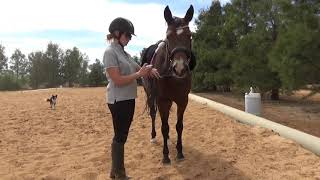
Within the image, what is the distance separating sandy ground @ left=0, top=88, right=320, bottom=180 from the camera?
5961 mm

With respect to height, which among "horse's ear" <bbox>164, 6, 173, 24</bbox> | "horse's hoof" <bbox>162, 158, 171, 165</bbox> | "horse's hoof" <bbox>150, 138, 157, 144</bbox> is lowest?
"horse's hoof" <bbox>162, 158, 171, 165</bbox>

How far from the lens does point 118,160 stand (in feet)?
17.9

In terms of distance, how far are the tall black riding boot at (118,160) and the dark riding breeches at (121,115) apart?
0.08 m

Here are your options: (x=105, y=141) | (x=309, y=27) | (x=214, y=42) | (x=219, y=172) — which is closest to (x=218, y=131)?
(x=105, y=141)

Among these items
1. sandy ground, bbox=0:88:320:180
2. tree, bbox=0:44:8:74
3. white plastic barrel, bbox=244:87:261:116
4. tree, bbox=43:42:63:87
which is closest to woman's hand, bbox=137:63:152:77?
sandy ground, bbox=0:88:320:180

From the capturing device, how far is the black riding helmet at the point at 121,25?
5.17 m

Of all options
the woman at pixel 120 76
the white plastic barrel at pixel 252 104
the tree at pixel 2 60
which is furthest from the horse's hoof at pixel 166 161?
the tree at pixel 2 60

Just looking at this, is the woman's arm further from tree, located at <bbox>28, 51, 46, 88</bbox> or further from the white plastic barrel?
tree, located at <bbox>28, 51, 46, 88</bbox>

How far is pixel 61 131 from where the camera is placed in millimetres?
10062

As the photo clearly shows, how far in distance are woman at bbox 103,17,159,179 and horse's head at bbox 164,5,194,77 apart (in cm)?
39

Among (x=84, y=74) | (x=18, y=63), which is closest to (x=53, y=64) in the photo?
(x=84, y=74)

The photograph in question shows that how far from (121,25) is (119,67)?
50cm

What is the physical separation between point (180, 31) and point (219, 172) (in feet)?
6.53

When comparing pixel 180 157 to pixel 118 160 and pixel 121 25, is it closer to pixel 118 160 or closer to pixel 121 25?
pixel 118 160
